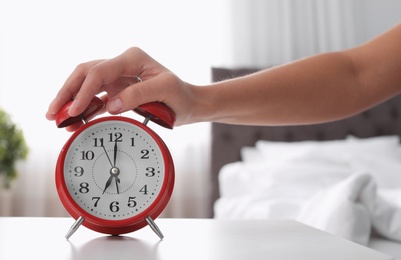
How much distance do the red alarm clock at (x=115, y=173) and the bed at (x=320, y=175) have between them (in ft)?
2.64

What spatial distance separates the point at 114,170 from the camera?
879 mm

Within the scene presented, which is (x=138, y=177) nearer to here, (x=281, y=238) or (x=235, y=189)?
(x=281, y=238)

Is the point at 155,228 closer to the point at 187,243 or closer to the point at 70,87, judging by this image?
the point at 187,243

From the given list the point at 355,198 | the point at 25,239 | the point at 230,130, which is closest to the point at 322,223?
the point at 355,198

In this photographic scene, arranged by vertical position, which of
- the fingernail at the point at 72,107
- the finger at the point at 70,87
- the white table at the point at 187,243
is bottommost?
the white table at the point at 187,243

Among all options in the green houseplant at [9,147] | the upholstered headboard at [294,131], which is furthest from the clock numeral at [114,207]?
the green houseplant at [9,147]

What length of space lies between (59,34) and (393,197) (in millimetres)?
2342

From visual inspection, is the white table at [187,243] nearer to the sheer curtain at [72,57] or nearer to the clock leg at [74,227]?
the clock leg at [74,227]

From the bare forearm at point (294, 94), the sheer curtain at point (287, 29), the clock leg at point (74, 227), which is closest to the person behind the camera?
the clock leg at point (74, 227)

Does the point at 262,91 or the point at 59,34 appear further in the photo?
the point at 59,34

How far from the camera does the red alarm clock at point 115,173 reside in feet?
2.88

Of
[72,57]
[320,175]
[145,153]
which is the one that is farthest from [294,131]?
[145,153]

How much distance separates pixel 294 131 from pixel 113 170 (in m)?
2.58

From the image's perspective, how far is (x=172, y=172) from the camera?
91 centimetres
